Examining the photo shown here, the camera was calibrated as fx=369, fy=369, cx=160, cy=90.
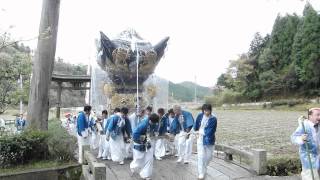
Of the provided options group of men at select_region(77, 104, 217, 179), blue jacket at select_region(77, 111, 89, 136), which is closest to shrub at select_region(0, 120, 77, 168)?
group of men at select_region(77, 104, 217, 179)

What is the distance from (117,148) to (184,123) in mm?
2221

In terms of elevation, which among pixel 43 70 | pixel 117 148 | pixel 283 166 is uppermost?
pixel 43 70

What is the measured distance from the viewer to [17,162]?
367 inches

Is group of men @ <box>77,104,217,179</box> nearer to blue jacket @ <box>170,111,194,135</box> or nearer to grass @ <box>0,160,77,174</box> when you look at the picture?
blue jacket @ <box>170,111,194,135</box>

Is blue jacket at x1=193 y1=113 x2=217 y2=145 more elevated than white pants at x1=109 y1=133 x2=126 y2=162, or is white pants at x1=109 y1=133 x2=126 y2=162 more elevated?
blue jacket at x1=193 y1=113 x2=217 y2=145

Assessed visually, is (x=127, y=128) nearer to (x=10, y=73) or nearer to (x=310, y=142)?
(x=10, y=73)

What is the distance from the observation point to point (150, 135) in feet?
34.7

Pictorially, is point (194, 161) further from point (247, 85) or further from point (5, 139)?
point (247, 85)

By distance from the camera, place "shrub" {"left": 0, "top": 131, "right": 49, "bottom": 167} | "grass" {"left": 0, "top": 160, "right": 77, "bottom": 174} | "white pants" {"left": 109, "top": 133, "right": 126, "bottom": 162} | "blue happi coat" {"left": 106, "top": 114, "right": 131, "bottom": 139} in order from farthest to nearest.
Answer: "white pants" {"left": 109, "top": 133, "right": 126, "bottom": 162} → "blue happi coat" {"left": 106, "top": 114, "right": 131, "bottom": 139} → "shrub" {"left": 0, "top": 131, "right": 49, "bottom": 167} → "grass" {"left": 0, "top": 160, "right": 77, "bottom": 174}

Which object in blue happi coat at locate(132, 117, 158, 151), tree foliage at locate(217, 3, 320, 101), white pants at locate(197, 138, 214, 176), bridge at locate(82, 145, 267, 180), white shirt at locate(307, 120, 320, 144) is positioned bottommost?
bridge at locate(82, 145, 267, 180)

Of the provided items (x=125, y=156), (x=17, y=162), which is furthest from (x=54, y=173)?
(x=125, y=156)

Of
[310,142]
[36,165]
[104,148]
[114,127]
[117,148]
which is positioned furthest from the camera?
[104,148]

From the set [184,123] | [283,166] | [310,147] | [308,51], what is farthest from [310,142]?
[308,51]

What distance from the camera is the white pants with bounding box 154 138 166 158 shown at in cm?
1220
